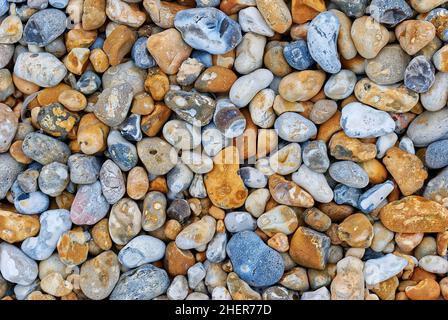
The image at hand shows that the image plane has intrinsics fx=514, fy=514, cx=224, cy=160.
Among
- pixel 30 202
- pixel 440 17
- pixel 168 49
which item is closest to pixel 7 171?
pixel 30 202

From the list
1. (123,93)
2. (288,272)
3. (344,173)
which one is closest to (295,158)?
(344,173)

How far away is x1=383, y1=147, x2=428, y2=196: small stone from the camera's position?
3.07 feet

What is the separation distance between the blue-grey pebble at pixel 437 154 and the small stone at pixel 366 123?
0.08 m

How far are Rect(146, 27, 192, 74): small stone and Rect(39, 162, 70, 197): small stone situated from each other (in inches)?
10.4

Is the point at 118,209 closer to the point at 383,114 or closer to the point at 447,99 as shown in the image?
the point at 383,114

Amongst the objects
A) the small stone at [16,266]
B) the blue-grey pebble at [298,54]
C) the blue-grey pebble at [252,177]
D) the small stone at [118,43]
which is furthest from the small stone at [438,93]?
the small stone at [16,266]

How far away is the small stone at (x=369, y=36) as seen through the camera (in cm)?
90

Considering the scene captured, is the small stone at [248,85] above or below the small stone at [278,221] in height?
above

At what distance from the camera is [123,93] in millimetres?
938

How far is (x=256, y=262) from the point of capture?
3.01 ft

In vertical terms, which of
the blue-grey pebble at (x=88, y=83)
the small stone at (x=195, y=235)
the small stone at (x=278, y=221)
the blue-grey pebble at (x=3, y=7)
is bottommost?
the small stone at (x=195, y=235)

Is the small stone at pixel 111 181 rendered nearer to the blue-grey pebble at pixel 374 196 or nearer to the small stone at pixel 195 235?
the small stone at pixel 195 235

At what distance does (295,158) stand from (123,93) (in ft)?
1.11

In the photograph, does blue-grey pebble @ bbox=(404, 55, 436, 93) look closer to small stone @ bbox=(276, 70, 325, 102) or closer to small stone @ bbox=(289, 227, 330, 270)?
small stone @ bbox=(276, 70, 325, 102)
